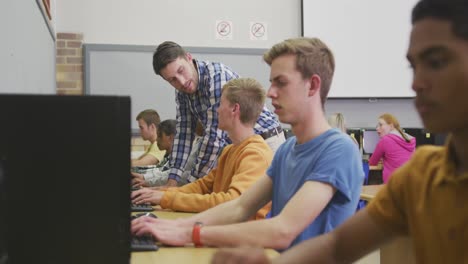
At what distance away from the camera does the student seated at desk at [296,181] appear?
1380mm

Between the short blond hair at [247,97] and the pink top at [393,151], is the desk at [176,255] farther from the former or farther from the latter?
the pink top at [393,151]

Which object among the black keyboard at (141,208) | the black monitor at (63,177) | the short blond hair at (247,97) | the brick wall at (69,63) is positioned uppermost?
the brick wall at (69,63)

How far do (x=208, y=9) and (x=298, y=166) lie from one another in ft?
15.3

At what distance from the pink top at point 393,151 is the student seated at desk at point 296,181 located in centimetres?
393

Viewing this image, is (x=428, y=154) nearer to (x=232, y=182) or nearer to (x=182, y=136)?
(x=232, y=182)

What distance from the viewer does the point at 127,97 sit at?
2.83ft

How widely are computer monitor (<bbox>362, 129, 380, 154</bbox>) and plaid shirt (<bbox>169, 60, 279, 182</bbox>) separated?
11.8ft

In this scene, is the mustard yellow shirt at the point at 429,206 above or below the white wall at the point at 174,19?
below

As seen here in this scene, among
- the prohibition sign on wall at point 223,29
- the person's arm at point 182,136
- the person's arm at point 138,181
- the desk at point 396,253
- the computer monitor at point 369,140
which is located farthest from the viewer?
the computer monitor at point 369,140

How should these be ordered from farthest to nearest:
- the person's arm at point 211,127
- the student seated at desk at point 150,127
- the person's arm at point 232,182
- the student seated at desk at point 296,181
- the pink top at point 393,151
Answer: the pink top at point 393,151
the student seated at desk at point 150,127
the person's arm at point 211,127
the person's arm at point 232,182
the student seated at desk at point 296,181

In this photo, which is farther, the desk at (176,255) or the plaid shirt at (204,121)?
the plaid shirt at (204,121)

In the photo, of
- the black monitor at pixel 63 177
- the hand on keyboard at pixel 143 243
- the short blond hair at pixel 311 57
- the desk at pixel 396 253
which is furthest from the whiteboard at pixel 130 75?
the black monitor at pixel 63 177

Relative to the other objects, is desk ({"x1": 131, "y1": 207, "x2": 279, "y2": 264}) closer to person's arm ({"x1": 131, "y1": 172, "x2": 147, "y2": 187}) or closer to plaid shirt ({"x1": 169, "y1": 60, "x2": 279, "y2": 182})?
plaid shirt ({"x1": 169, "y1": 60, "x2": 279, "y2": 182})

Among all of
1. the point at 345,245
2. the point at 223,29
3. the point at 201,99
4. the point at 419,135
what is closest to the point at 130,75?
the point at 223,29
